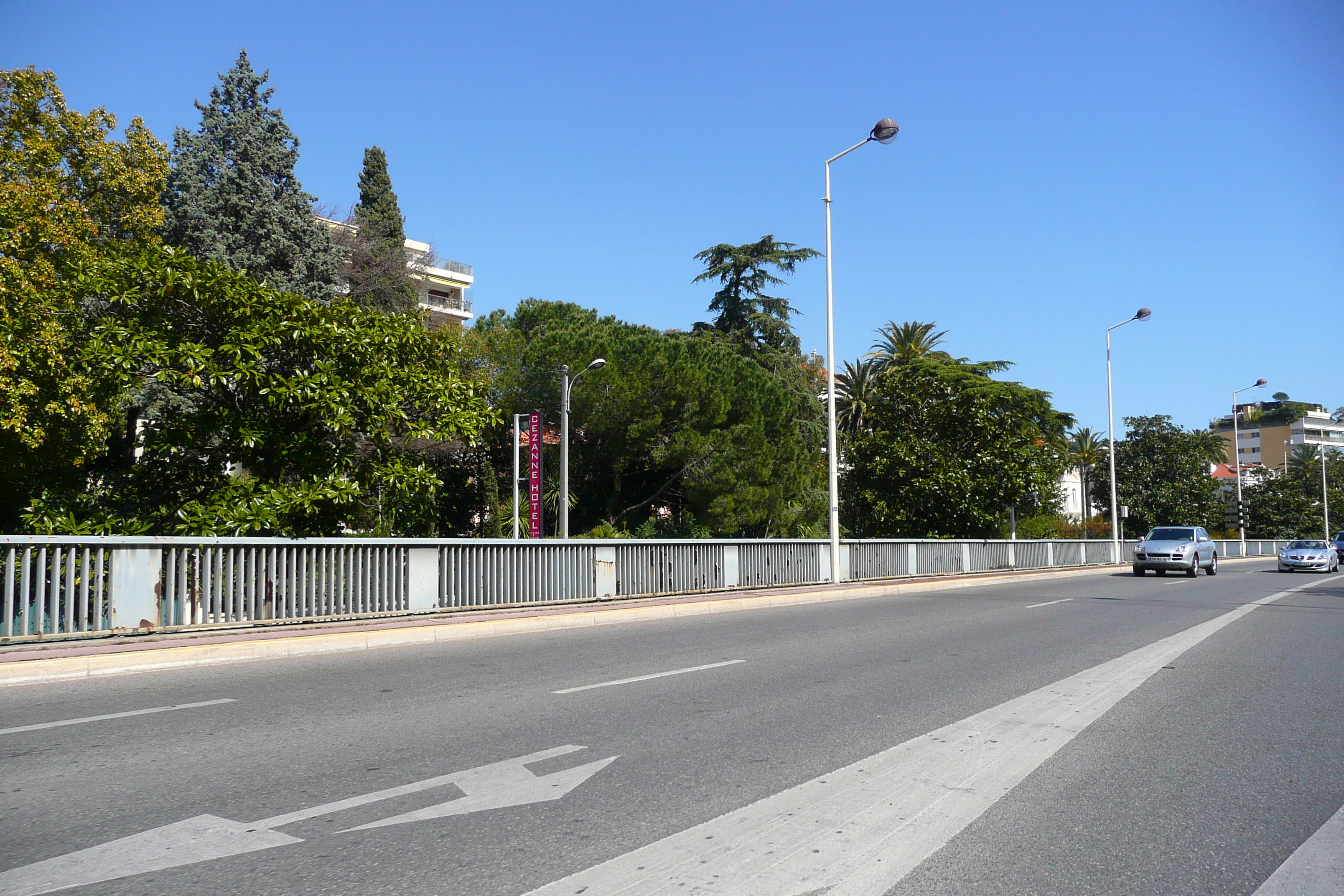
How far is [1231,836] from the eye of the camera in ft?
13.7

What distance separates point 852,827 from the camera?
13.8 ft

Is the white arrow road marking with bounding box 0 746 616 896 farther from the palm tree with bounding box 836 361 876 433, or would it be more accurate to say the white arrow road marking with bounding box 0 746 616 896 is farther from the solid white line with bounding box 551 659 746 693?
the palm tree with bounding box 836 361 876 433

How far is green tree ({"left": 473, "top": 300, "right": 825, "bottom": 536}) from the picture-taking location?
3328 centimetres

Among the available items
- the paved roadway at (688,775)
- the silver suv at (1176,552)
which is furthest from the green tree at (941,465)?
the paved roadway at (688,775)

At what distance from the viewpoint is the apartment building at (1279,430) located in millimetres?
147750

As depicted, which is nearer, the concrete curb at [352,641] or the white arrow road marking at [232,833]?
the white arrow road marking at [232,833]

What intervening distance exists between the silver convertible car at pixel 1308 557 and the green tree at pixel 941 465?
8897 millimetres

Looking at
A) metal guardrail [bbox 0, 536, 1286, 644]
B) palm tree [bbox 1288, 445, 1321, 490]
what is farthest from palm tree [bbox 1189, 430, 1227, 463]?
metal guardrail [bbox 0, 536, 1286, 644]

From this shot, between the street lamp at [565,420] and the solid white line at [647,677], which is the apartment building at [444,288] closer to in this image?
the street lamp at [565,420]

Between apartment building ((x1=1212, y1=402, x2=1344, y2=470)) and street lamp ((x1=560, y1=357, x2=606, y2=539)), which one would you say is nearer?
street lamp ((x1=560, y1=357, x2=606, y2=539))

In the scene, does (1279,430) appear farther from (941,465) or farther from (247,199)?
(247,199)

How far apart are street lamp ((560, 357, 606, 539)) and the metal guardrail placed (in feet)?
26.3

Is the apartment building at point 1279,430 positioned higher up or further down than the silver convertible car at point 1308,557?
higher up

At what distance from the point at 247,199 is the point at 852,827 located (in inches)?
1225
